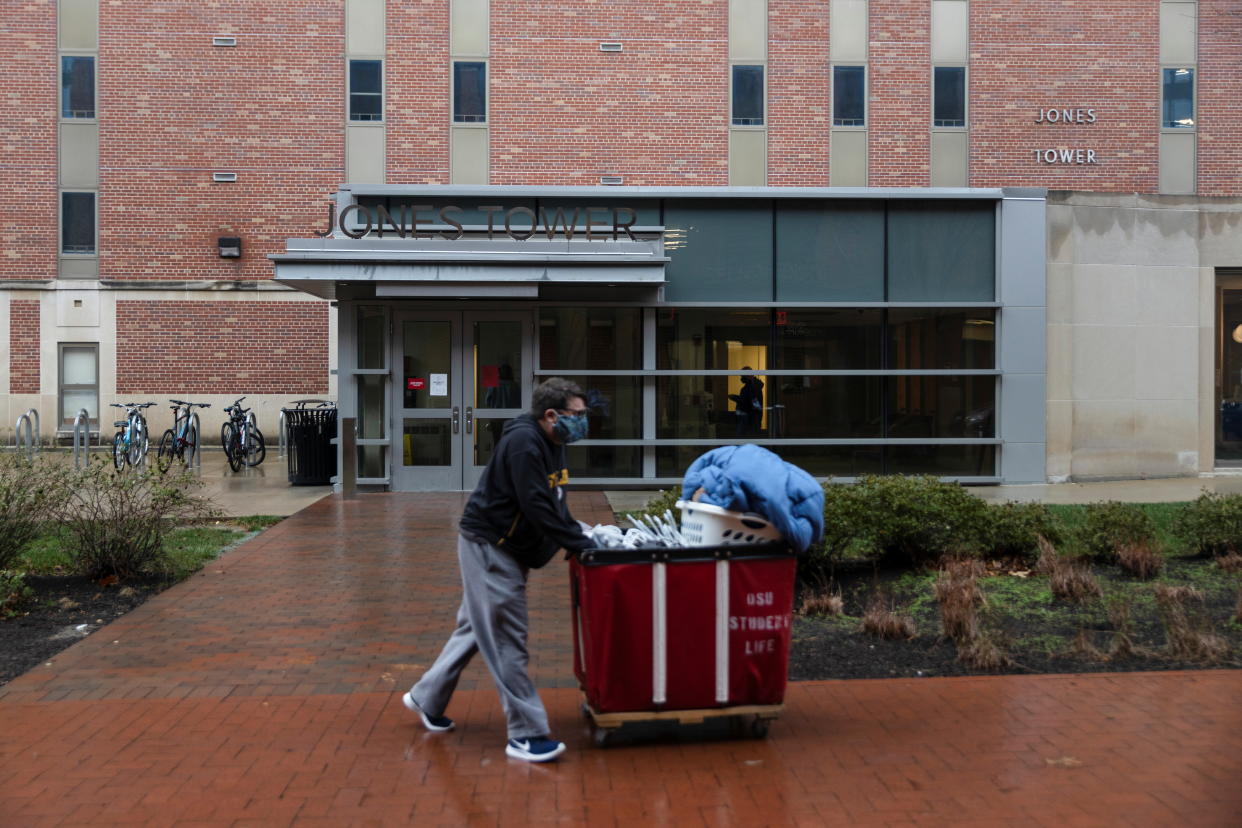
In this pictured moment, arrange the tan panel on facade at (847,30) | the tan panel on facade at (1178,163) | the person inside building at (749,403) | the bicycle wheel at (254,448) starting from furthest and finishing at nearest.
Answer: the tan panel on facade at (1178,163) < the tan panel on facade at (847,30) < the bicycle wheel at (254,448) < the person inside building at (749,403)

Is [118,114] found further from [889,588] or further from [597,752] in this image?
[597,752]

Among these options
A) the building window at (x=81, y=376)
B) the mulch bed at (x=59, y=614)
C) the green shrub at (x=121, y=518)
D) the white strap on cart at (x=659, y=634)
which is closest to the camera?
the white strap on cart at (x=659, y=634)

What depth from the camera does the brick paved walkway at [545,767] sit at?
189 inches

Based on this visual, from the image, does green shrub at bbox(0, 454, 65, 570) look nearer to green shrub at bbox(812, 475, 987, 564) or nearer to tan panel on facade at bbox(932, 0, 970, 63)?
green shrub at bbox(812, 475, 987, 564)

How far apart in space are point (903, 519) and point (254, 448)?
15067 mm

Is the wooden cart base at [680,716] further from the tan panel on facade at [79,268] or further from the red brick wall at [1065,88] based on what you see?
the tan panel on facade at [79,268]

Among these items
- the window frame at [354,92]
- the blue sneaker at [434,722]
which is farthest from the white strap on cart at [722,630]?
the window frame at [354,92]

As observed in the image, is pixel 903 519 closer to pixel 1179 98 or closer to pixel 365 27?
pixel 365 27

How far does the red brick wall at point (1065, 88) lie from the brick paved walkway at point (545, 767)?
21642mm

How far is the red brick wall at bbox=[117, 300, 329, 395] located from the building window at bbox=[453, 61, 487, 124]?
5206mm

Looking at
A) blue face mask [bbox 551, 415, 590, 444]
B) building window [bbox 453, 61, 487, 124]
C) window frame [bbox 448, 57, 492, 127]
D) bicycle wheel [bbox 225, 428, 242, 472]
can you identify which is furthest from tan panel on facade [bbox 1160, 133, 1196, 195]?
blue face mask [bbox 551, 415, 590, 444]

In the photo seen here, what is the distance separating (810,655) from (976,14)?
22.6 metres

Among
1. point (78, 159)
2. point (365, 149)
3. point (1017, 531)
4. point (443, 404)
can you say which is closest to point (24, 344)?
point (78, 159)

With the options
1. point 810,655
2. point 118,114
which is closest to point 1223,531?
point 810,655
